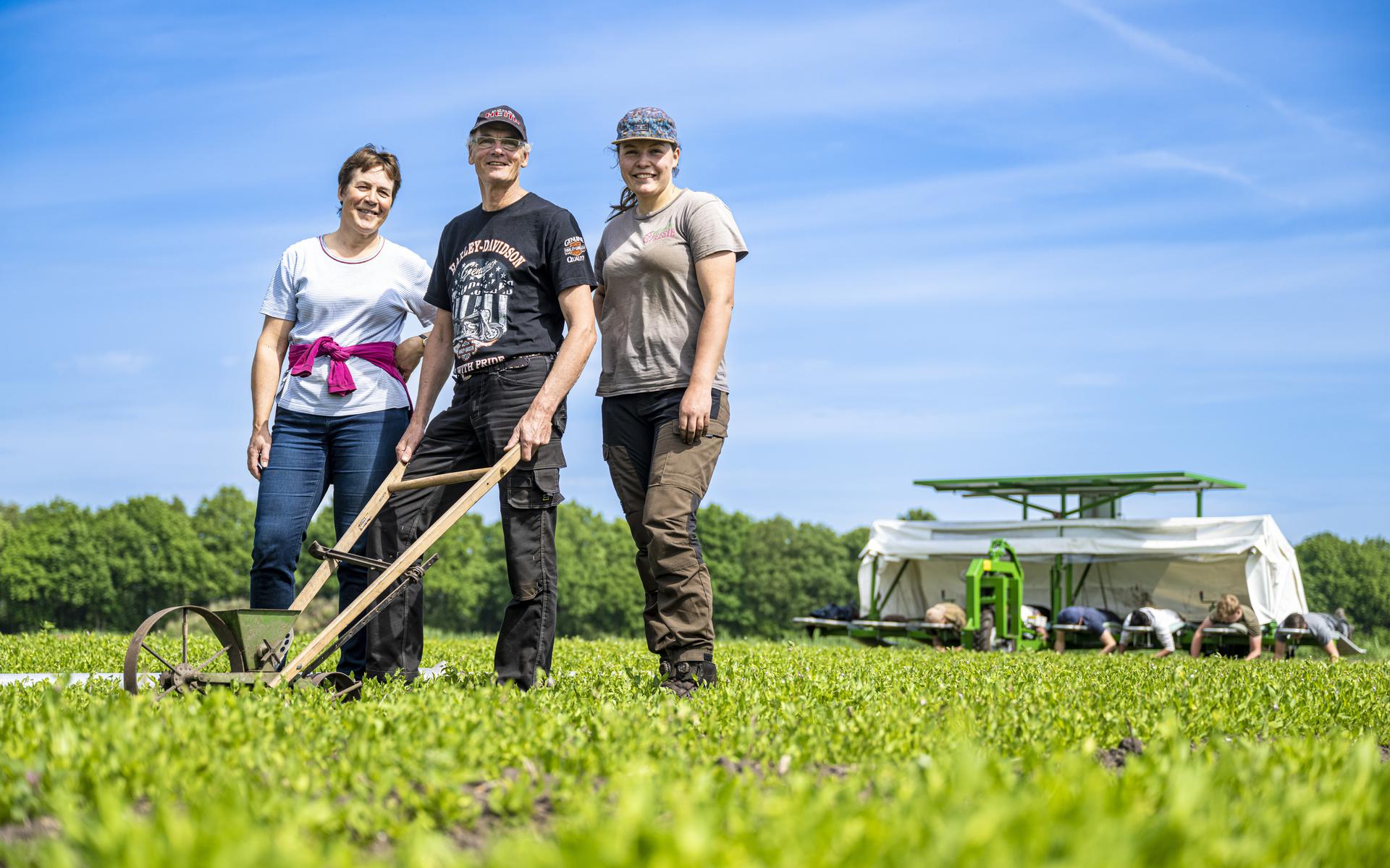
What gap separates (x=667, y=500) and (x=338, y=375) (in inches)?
70.6

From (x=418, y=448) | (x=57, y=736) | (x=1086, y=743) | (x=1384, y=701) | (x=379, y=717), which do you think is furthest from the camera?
(x=1384, y=701)

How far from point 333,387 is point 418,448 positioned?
614 millimetres

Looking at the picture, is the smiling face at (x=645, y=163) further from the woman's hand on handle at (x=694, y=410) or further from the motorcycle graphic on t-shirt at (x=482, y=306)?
the woman's hand on handle at (x=694, y=410)

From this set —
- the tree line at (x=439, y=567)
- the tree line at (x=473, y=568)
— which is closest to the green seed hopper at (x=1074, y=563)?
the tree line at (x=473, y=568)

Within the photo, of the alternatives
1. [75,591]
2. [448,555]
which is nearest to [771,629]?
[448,555]

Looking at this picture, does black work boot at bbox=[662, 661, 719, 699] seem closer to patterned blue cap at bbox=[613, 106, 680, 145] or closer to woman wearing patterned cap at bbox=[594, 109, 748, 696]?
woman wearing patterned cap at bbox=[594, 109, 748, 696]

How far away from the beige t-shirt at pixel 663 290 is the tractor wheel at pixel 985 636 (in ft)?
35.6

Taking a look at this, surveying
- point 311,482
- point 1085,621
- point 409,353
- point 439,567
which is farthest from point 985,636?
point 439,567

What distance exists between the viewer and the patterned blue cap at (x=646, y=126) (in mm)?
5629

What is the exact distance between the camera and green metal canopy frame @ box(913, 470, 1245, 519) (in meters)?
19.4

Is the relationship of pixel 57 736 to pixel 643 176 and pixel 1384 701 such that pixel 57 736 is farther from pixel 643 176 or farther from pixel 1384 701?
pixel 1384 701

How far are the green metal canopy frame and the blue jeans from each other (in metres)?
14.7

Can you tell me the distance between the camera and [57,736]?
325cm

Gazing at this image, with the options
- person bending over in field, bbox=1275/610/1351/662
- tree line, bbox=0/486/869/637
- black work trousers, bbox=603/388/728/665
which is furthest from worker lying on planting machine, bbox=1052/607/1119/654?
tree line, bbox=0/486/869/637
